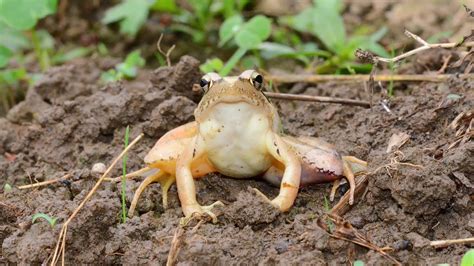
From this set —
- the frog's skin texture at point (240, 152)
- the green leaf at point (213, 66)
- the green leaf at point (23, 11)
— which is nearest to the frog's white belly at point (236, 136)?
the frog's skin texture at point (240, 152)

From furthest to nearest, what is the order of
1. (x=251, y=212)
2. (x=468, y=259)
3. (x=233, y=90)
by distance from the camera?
(x=233, y=90) < (x=251, y=212) < (x=468, y=259)

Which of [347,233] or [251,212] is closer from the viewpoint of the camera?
[347,233]

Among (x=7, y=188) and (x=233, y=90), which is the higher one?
(x=233, y=90)

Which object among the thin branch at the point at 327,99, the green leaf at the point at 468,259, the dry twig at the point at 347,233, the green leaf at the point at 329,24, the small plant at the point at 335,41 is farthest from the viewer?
the green leaf at the point at 329,24

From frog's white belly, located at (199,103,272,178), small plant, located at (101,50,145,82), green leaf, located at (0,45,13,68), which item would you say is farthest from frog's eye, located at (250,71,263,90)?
green leaf, located at (0,45,13,68)

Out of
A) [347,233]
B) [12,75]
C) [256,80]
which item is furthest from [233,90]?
[12,75]

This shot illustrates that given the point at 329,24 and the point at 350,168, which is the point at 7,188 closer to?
the point at 350,168

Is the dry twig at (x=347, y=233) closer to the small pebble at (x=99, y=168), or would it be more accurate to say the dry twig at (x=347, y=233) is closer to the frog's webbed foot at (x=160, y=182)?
the frog's webbed foot at (x=160, y=182)

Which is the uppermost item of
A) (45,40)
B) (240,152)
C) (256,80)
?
(256,80)

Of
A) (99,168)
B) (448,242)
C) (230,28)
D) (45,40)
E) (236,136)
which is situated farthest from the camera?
(45,40)
